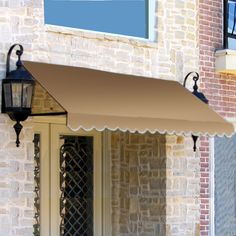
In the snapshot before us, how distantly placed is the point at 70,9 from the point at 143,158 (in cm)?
271

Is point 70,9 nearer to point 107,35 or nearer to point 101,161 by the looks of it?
point 107,35

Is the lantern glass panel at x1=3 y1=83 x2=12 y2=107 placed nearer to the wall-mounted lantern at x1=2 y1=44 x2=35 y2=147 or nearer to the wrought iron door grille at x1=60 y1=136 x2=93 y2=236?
the wall-mounted lantern at x1=2 y1=44 x2=35 y2=147

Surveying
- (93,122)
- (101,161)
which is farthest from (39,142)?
(93,122)

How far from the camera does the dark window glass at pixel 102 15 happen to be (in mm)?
9867

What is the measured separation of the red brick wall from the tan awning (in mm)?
1586

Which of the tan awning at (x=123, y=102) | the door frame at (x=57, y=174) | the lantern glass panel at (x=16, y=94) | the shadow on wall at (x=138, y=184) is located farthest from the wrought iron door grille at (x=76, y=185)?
the lantern glass panel at (x=16, y=94)

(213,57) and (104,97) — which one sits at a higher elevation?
(213,57)

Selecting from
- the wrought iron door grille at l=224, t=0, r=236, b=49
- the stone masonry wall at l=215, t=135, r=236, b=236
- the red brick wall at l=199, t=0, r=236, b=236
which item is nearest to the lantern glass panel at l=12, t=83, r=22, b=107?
the red brick wall at l=199, t=0, r=236, b=236

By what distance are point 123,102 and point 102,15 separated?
71.8 inches

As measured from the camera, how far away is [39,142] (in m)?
10.9

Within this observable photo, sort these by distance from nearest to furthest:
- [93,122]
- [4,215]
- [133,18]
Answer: [93,122] → [4,215] → [133,18]

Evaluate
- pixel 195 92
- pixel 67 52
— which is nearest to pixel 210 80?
pixel 195 92

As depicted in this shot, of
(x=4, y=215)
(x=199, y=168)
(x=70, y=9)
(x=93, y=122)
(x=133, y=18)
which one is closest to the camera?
(x=93, y=122)

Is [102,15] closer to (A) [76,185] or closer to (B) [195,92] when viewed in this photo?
(B) [195,92]
